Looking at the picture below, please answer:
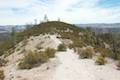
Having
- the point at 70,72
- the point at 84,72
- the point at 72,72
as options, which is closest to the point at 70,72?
the point at 70,72

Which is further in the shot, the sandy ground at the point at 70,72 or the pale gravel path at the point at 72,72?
the sandy ground at the point at 70,72

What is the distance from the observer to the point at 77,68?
20703mm

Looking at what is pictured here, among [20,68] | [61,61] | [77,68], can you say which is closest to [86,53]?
[61,61]

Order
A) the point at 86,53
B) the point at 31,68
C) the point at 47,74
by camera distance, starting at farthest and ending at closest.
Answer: the point at 86,53, the point at 31,68, the point at 47,74

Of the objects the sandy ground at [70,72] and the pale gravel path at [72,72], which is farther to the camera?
the sandy ground at [70,72]

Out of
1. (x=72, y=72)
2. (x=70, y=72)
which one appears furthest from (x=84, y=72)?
(x=70, y=72)

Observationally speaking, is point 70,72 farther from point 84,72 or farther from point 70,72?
point 84,72

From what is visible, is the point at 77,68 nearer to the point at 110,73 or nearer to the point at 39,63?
the point at 110,73

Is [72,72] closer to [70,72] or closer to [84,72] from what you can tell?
[70,72]

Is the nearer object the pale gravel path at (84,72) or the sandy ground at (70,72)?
the pale gravel path at (84,72)

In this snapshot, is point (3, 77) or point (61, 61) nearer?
point (3, 77)

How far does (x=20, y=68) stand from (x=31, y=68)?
1659 millimetres

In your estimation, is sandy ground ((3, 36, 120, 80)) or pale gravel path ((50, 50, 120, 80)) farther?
sandy ground ((3, 36, 120, 80))

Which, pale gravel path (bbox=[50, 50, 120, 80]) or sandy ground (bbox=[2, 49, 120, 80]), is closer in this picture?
pale gravel path (bbox=[50, 50, 120, 80])
